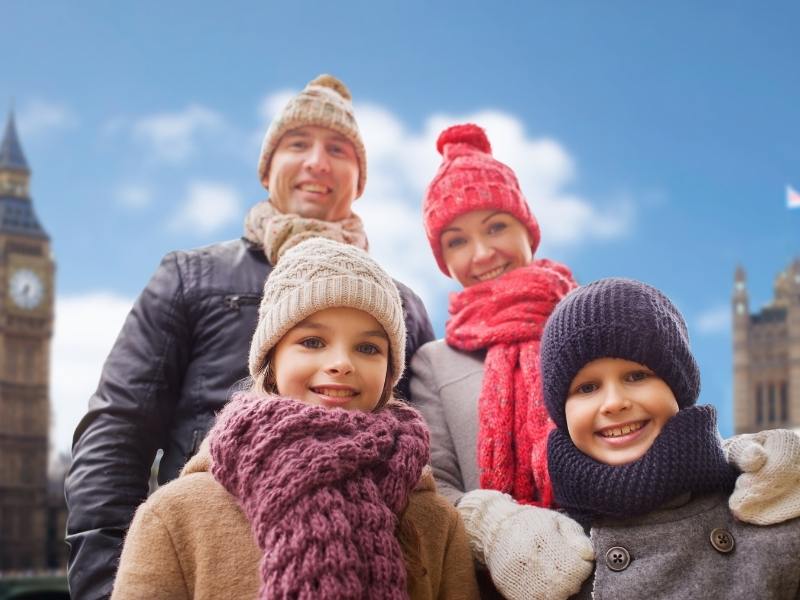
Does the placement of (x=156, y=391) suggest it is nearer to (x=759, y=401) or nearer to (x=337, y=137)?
(x=337, y=137)

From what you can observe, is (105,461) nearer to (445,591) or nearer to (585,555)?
(445,591)

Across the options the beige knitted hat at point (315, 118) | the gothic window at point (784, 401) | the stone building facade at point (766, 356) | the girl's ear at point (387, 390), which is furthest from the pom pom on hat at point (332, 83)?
the gothic window at point (784, 401)

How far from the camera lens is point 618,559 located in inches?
75.7

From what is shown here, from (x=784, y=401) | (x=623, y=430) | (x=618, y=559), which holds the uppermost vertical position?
(x=784, y=401)

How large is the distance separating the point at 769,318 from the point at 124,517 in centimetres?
4591

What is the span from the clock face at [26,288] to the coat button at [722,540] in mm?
42660

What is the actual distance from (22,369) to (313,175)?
41.5 m

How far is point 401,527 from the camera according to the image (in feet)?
6.26

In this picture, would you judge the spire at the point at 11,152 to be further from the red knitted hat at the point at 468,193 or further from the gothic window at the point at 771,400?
the red knitted hat at the point at 468,193

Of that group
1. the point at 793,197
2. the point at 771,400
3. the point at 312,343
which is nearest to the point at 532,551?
the point at 312,343

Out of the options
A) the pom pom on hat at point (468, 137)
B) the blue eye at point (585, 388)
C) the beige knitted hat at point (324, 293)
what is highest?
the pom pom on hat at point (468, 137)

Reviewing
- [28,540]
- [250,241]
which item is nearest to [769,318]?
[28,540]

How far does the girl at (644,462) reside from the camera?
1875 mm

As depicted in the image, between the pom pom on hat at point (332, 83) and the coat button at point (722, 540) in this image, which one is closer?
the coat button at point (722, 540)
